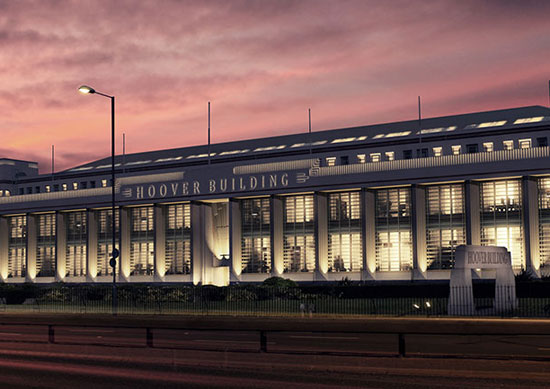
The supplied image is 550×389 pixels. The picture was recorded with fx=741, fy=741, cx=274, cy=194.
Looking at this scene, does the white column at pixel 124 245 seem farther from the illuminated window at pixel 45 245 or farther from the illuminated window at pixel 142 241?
the illuminated window at pixel 45 245

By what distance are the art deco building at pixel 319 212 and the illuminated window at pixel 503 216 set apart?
0.08m

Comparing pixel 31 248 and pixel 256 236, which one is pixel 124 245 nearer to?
pixel 31 248

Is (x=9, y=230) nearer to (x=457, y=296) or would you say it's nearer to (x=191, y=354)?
(x=457, y=296)

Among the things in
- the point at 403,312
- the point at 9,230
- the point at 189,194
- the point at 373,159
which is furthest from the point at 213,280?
the point at 403,312

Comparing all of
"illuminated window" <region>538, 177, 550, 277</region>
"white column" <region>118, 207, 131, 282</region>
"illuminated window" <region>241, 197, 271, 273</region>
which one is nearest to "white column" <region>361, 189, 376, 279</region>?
"illuminated window" <region>241, 197, 271, 273</region>

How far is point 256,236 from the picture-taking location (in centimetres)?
6931

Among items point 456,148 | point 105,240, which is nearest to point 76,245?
point 105,240

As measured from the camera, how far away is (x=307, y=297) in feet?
169

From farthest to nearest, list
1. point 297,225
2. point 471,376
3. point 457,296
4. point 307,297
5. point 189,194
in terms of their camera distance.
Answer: point 189,194 < point 297,225 < point 307,297 < point 457,296 < point 471,376

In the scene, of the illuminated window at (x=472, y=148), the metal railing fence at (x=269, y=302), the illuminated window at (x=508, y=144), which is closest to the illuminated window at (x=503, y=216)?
the metal railing fence at (x=269, y=302)

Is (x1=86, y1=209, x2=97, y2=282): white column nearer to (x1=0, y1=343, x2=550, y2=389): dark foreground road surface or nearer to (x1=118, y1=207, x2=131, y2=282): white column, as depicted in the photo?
(x1=118, y1=207, x2=131, y2=282): white column

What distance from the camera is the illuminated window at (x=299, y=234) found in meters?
66.4

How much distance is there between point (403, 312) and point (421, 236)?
72.2 ft

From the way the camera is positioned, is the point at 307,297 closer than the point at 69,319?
No
